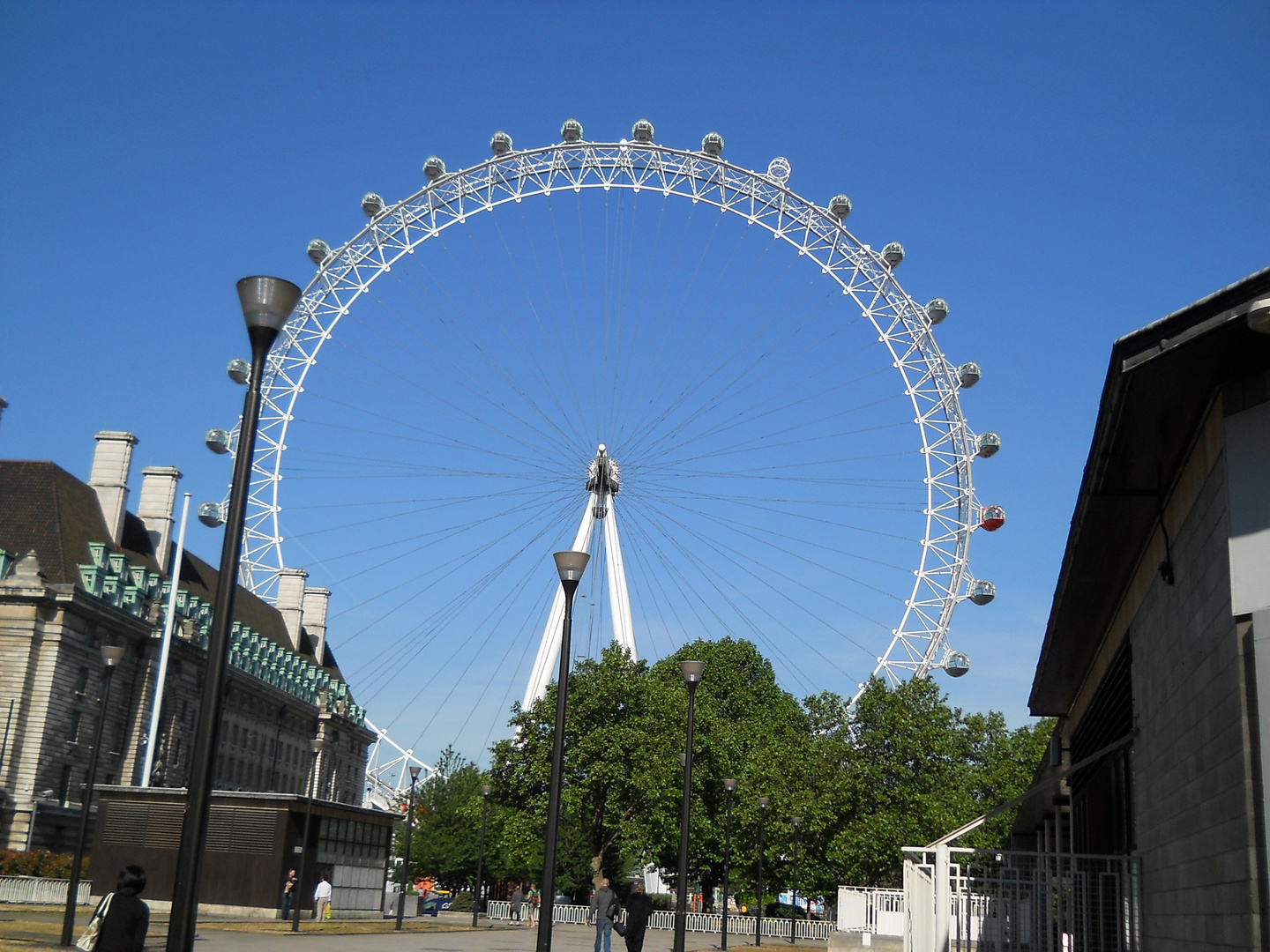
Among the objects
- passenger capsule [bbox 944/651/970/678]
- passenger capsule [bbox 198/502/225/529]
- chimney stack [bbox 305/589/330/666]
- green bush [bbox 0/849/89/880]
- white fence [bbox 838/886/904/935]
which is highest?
chimney stack [bbox 305/589/330/666]

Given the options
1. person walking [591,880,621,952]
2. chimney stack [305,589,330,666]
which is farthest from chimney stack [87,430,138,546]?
person walking [591,880,621,952]

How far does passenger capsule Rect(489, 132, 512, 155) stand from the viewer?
45.7 m

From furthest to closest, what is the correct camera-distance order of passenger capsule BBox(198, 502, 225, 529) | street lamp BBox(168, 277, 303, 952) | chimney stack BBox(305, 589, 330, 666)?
chimney stack BBox(305, 589, 330, 666) → passenger capsule BBox(198, 502, 225, 529) → street lamp BBox(168, 277, 303, 952)

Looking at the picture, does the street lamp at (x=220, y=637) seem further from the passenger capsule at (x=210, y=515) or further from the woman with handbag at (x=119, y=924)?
the passenger capsule at (x=210, y=515)

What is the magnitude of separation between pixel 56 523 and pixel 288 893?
34.9 meters

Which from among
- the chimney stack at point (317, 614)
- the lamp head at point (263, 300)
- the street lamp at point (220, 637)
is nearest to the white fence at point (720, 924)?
the street lamp at point (220, 637)

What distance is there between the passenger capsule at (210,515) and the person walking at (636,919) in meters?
29.7

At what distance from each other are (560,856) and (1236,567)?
7072 cm

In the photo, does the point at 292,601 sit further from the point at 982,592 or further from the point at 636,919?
the point at 636,919

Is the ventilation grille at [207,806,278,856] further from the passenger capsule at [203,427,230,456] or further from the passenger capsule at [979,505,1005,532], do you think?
the passenger capsule at [979,505,1005,532]

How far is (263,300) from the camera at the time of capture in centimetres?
982

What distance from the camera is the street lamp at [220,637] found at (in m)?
8.27

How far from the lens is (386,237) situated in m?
46.4

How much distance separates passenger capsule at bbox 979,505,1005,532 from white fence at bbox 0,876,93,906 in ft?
108
